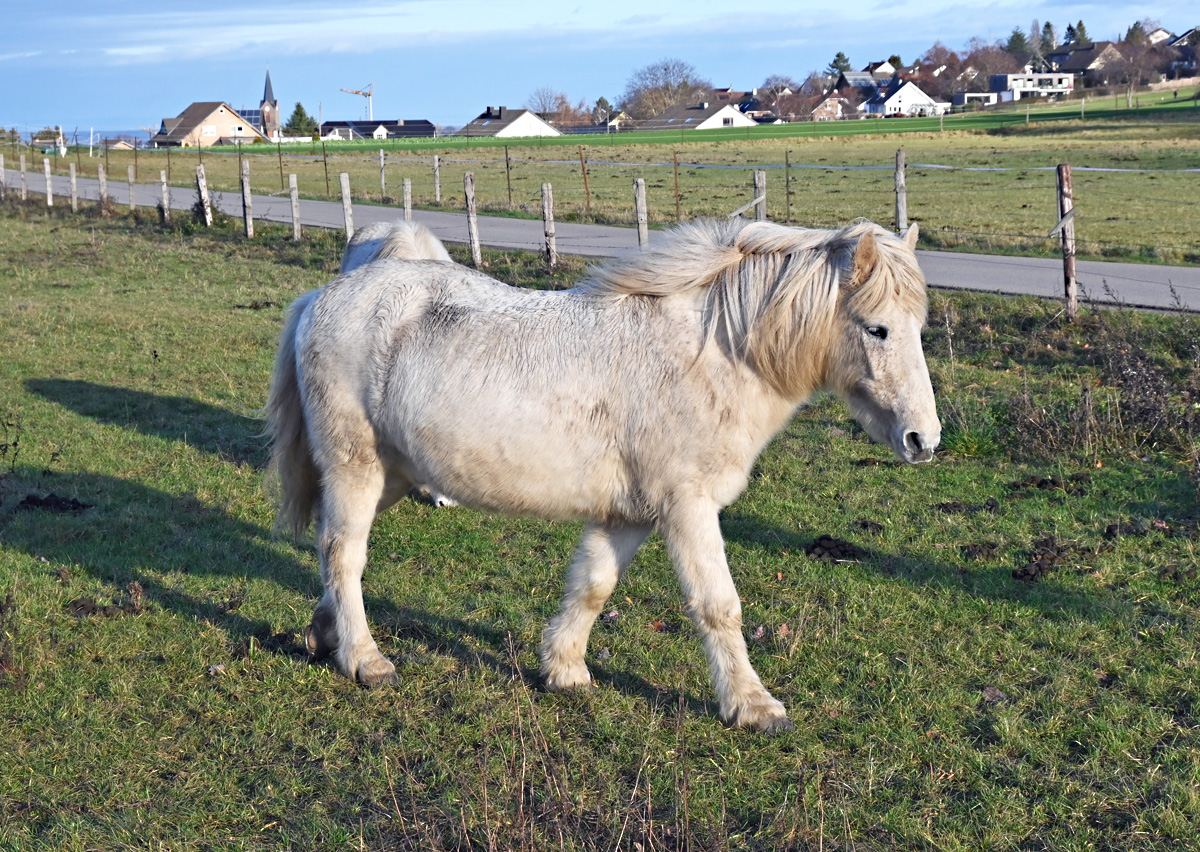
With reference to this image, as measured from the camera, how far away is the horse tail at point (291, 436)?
5.17 metres

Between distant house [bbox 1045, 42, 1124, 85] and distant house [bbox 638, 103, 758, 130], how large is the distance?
133 ft

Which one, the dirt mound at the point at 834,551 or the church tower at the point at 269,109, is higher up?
the church tower at the point at 269,109

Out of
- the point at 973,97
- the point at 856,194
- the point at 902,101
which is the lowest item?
the point at 856,194

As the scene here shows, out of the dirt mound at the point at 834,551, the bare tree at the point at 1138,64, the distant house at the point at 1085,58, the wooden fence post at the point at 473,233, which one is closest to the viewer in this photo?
the dirt mound at the point at 834,551

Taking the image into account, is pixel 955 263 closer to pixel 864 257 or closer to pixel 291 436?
pixel 864 257

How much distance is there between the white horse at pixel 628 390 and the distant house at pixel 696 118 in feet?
337

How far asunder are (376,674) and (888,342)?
2.71 metres

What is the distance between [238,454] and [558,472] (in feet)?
15.9

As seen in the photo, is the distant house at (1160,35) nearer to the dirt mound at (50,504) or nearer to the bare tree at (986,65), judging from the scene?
the bare tree at (986,65)

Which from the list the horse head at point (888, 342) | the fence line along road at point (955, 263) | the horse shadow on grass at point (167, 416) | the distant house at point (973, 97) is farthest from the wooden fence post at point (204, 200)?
the distant house at point (973, 97)

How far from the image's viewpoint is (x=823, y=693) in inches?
181

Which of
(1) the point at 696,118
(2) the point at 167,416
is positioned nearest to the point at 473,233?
(2) the point at 167,416

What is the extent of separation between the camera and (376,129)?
126562 millimetres

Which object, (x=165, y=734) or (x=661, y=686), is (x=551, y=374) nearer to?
(x=661, y=686)
